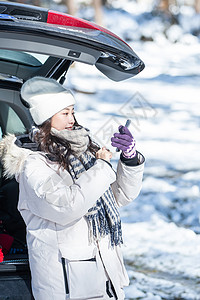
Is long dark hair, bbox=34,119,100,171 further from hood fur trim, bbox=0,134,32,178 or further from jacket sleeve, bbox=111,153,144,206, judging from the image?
jacket sleeve, bbox=111,153,144,206

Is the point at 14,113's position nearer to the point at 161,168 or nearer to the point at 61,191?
the point at 61,191

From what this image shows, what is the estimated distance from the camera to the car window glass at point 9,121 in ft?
11.7

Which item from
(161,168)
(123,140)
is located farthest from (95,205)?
(161,168)

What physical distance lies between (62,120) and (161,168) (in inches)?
212

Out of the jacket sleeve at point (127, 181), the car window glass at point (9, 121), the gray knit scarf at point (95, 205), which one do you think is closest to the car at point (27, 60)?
the car window glass at point (9, 121)

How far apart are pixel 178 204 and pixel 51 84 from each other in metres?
3.91

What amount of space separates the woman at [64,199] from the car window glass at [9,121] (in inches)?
29.7

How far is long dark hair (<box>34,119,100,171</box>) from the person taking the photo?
270 cm

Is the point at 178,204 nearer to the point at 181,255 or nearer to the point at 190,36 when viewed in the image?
the point at 181,255

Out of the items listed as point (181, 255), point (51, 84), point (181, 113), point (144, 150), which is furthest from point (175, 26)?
point (51, 84)

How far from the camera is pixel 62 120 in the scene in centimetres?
273

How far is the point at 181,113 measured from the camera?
1199 centimetres

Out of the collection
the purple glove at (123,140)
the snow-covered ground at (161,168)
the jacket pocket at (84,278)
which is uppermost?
the purple glove at (123,140)

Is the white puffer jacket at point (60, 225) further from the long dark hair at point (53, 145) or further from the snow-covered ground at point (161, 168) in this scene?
the snow-covered ground at point (161, 168)
